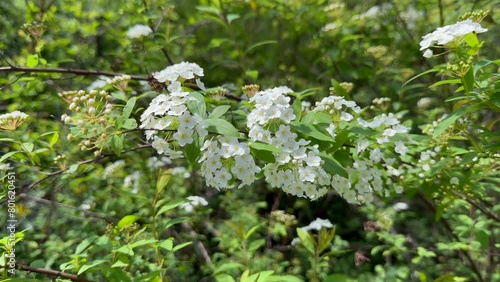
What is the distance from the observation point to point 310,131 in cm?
138

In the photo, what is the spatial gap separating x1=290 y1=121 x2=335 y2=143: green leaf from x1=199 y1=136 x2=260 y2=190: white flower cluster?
0.55ft

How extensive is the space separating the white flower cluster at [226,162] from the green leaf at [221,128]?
0.17 feet

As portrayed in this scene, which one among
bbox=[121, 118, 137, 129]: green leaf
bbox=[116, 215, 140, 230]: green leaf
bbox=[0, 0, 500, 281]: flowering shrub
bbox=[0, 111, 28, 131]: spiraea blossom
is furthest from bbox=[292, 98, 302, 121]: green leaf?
bbox=[0, 111, 28, 131]: spiraea blossom

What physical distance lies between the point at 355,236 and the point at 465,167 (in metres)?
2.08

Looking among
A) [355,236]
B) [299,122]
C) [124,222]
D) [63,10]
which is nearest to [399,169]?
[299,122]

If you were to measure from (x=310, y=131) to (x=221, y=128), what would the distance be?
0.28 metres

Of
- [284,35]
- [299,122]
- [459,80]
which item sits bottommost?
[284,35]

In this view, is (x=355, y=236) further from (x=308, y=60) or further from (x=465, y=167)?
(x=465, y=167)

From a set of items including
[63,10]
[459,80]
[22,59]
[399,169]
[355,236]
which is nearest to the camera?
[459,80]

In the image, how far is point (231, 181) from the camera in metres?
1.45

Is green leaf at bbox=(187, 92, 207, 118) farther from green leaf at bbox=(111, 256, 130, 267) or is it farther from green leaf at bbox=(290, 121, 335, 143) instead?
green leaf at bbox=(111, 256, 130, 267)

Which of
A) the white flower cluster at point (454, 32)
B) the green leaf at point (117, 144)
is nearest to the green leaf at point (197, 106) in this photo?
the green leaf at point (117, 144)

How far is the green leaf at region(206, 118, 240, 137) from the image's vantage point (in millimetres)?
1303

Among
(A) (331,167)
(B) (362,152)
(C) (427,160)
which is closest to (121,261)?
(A) (331,167)
